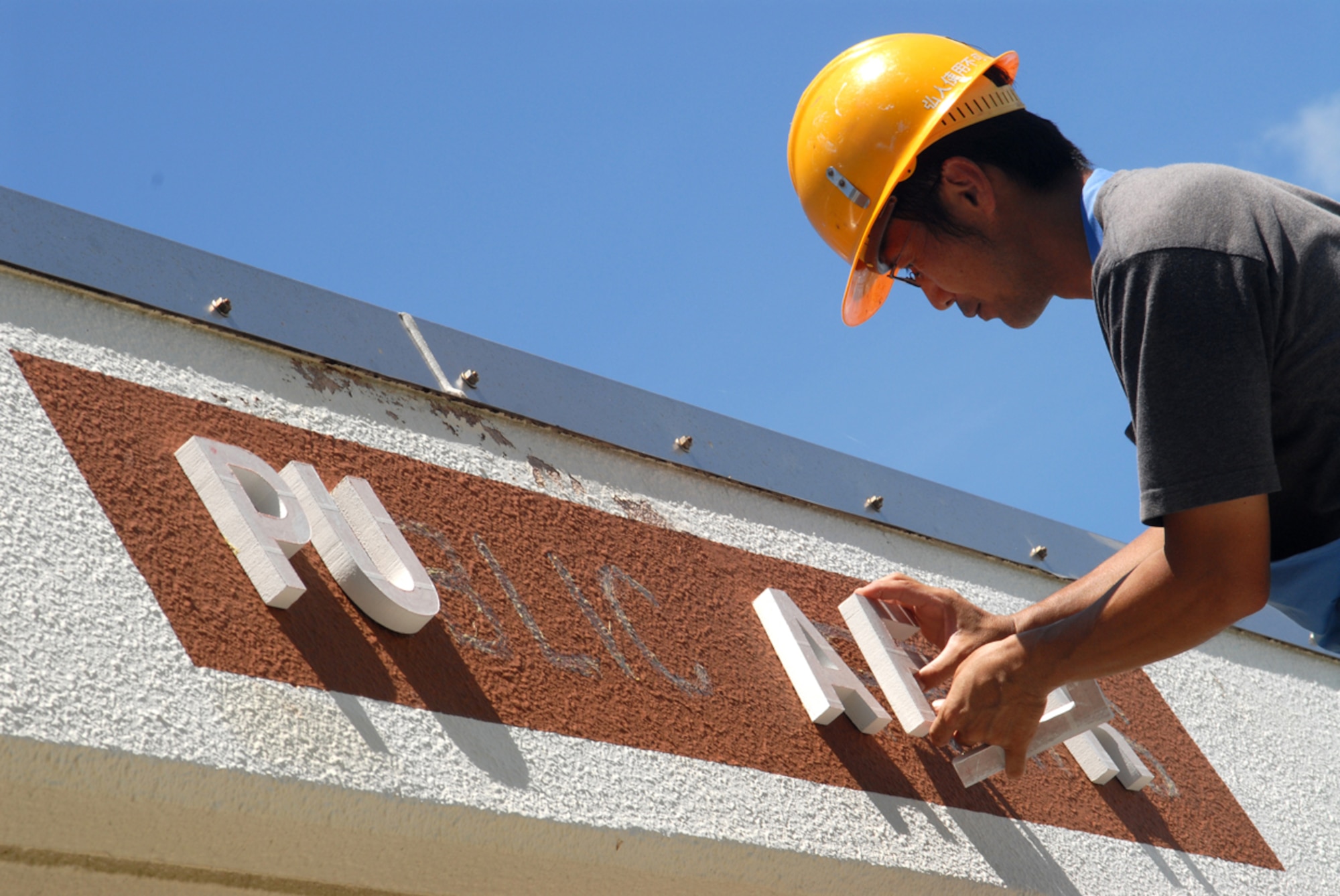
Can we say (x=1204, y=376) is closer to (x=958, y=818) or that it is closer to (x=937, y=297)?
(x=937, y=297)

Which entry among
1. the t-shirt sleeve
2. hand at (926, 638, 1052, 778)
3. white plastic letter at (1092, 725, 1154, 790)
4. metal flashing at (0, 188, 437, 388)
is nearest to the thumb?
hand at (926, 638, 1052, 778)

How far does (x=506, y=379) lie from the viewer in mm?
2910

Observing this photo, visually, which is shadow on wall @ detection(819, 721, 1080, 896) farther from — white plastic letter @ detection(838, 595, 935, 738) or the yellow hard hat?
the yellow hard hat

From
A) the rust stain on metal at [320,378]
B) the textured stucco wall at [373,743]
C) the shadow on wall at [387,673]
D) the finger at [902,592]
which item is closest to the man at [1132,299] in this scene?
the finger at [902,592]

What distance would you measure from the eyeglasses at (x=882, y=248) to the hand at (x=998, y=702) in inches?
27.4

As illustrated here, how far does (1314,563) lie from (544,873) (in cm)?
132

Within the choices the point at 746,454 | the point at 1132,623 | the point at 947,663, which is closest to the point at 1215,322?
the point at 1132,623

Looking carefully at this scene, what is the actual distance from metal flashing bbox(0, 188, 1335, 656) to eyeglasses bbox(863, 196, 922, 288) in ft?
2.67

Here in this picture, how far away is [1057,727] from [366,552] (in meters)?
1.47

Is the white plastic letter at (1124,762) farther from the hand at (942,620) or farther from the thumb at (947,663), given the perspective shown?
the thumb at (947,663)

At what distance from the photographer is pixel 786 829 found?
7.88 ft

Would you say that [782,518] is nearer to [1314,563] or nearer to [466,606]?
[466,606]

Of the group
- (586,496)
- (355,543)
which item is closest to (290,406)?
(355,543)

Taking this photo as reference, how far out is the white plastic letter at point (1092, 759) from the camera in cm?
312
